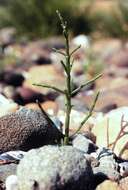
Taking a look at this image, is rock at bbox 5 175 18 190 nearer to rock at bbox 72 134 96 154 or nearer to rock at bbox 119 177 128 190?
rock at bbox 119 177 128 190

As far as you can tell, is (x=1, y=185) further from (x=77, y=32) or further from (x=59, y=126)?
(x=77, y=32)

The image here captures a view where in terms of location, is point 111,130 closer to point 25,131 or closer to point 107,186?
point 25,131

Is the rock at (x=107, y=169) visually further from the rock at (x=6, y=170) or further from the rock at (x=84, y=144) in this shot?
the rock at (x=6, y=170)

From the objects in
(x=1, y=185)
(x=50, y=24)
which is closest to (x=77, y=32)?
(x=50, y=24)

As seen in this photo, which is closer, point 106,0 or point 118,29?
point 118,29

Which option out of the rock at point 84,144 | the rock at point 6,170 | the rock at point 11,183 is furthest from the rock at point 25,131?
the rock at point 11,183

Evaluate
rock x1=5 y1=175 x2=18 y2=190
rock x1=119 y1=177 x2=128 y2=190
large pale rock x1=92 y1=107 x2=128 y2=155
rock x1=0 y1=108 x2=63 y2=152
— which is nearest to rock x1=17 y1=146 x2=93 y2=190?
rock x1=5 y1=175 x2=18 y2=190

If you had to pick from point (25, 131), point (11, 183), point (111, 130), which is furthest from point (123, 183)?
point (111, 130)
